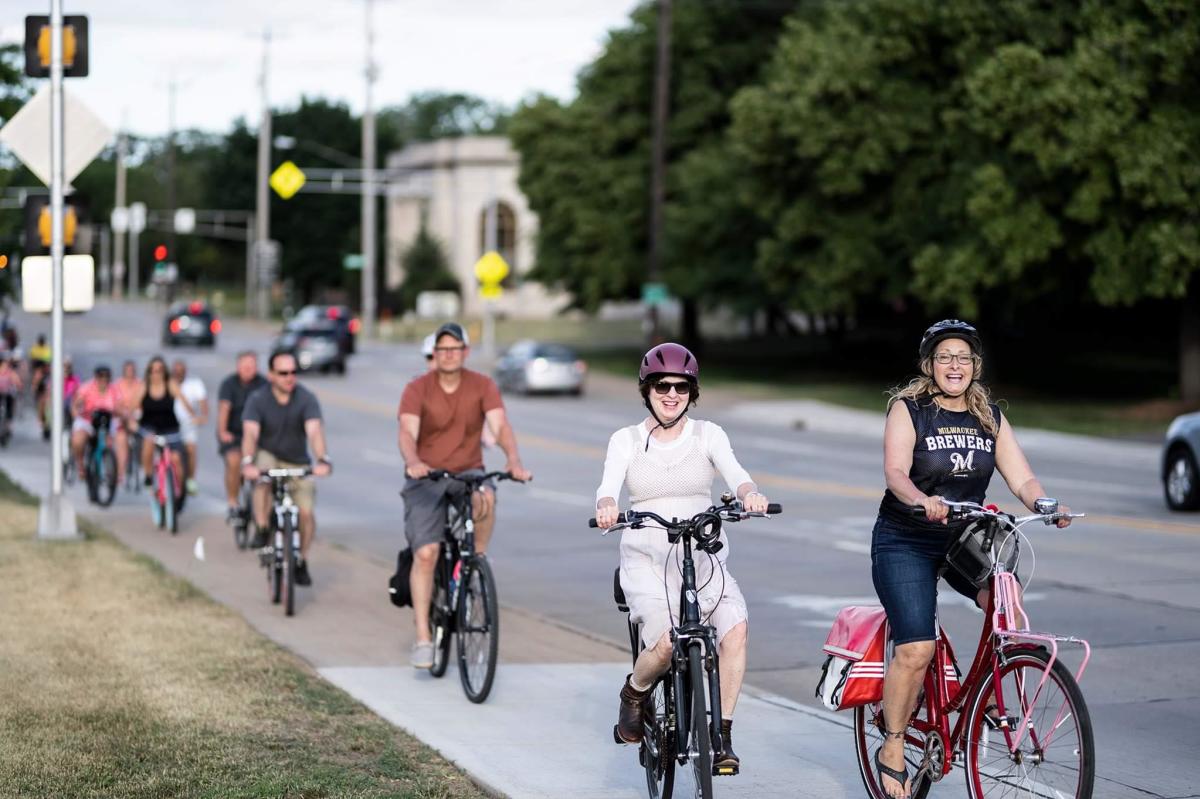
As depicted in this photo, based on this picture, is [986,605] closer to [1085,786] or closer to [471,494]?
[1085,786]

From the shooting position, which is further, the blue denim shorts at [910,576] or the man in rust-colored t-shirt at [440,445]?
the man in rust-colored t-shirt at [440,445]

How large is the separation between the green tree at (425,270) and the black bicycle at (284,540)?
80987 millimetres

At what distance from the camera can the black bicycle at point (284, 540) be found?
1248 centimetres

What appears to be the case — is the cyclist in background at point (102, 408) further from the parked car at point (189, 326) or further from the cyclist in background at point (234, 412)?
the parked car at point (189, 326)

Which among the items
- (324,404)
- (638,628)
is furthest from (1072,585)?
(324,404)

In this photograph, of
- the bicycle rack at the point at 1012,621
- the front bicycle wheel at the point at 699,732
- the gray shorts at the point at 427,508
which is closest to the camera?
the bicycle rack at the point at 1012,621

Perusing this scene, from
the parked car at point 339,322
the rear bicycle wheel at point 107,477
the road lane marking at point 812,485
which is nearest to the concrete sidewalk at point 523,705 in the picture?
the rear bicycle wheel at point 107,477

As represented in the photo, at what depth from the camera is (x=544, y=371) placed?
45062 millimetres

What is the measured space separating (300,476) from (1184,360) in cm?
2714

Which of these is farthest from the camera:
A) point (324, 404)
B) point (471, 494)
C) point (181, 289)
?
point (181, 289)

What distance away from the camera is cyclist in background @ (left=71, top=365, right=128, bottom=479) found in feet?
67.6

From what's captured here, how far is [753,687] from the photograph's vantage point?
9.91 metres

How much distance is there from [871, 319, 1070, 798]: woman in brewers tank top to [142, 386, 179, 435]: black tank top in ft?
44.0

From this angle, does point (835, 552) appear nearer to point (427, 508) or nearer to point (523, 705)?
point (427, 508)
